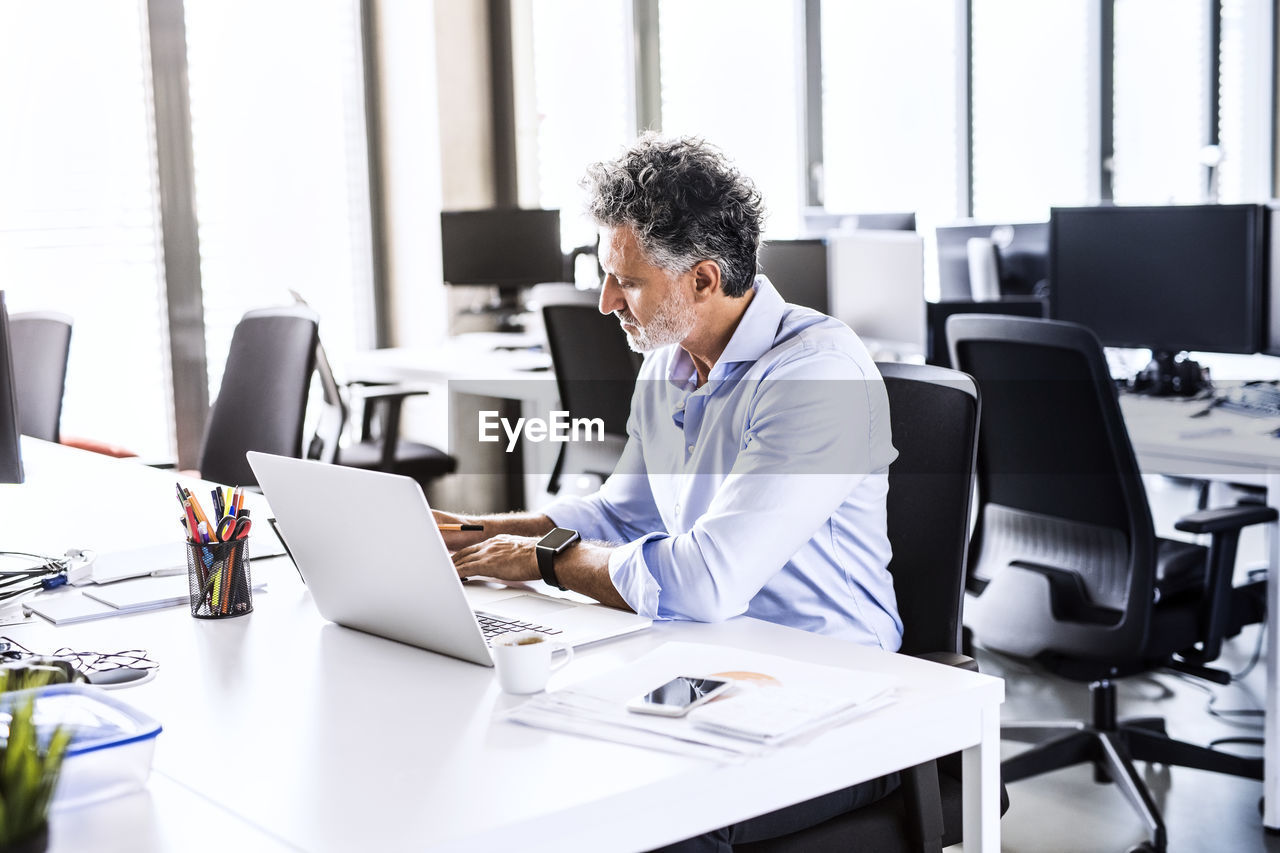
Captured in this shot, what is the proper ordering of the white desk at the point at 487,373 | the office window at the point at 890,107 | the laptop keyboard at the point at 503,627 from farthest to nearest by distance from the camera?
the office window at the point at 890,107 < the white desk at the point at 487,373 < the laptop keyboard at the point at 503,627

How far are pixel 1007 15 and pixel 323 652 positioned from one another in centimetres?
704

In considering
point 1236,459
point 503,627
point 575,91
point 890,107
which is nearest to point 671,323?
point 503,627

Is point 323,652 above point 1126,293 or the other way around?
the other way around

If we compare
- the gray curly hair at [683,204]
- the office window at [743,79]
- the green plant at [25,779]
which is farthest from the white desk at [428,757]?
the office window at [743,79]

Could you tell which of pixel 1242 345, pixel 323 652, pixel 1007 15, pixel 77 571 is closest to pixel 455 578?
pixel 323 652

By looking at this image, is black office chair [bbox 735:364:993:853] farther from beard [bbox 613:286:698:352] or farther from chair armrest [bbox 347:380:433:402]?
chair armrest [bbox 347:380:433:402]

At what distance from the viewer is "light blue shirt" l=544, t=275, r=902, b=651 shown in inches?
60.2

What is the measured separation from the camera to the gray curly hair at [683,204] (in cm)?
177

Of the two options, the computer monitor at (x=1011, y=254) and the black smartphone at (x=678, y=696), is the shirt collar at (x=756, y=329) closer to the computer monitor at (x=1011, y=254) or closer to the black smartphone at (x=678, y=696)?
the black smartphone at (x=678, y=696)

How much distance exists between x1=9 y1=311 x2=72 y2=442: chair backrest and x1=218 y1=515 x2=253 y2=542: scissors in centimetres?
212

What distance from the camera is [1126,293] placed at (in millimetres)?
3555

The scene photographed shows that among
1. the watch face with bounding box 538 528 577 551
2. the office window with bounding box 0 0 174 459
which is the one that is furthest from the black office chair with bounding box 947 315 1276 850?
the office window with bounding box 0 0 174 459

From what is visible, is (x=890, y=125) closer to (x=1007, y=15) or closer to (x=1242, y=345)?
(x=1007, y=15)

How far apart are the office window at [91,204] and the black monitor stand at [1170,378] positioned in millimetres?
3341
